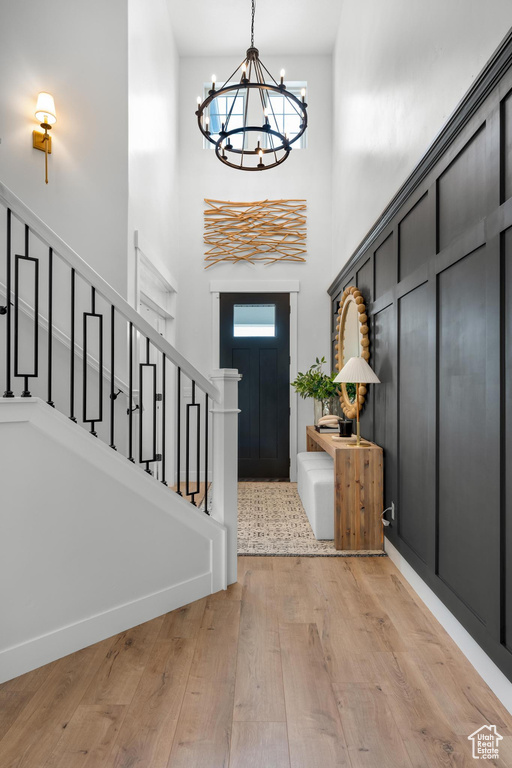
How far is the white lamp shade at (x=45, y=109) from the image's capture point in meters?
3.43

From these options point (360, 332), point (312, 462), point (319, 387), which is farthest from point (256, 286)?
point (312, 462)

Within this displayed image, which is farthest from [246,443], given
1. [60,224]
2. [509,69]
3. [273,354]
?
[509,69]

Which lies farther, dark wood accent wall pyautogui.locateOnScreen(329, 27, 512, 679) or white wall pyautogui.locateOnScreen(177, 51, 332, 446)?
white wall pyautogui.locateOnScreen(177, 51, 332, 446)

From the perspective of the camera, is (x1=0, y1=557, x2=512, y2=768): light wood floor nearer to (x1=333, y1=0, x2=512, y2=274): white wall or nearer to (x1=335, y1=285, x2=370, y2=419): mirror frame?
(x1=335, y1=285, x2=370, y2=419): mirror frame

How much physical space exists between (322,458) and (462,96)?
10.9 feet

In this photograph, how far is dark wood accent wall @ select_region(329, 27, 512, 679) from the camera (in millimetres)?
1768

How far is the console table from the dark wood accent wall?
0.57 ft

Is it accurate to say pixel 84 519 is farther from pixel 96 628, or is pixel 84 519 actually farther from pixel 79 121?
pixel 79 121

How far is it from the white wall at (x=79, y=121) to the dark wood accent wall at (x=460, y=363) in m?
2.07

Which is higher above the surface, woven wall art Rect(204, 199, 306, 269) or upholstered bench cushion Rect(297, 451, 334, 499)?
woven wall art Rect(204, 199, 306, 269)

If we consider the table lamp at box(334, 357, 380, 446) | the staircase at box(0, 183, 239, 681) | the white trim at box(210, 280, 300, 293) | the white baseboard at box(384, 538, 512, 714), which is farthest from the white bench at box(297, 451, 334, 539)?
the white trim at box(210, 280, 300, 293)
